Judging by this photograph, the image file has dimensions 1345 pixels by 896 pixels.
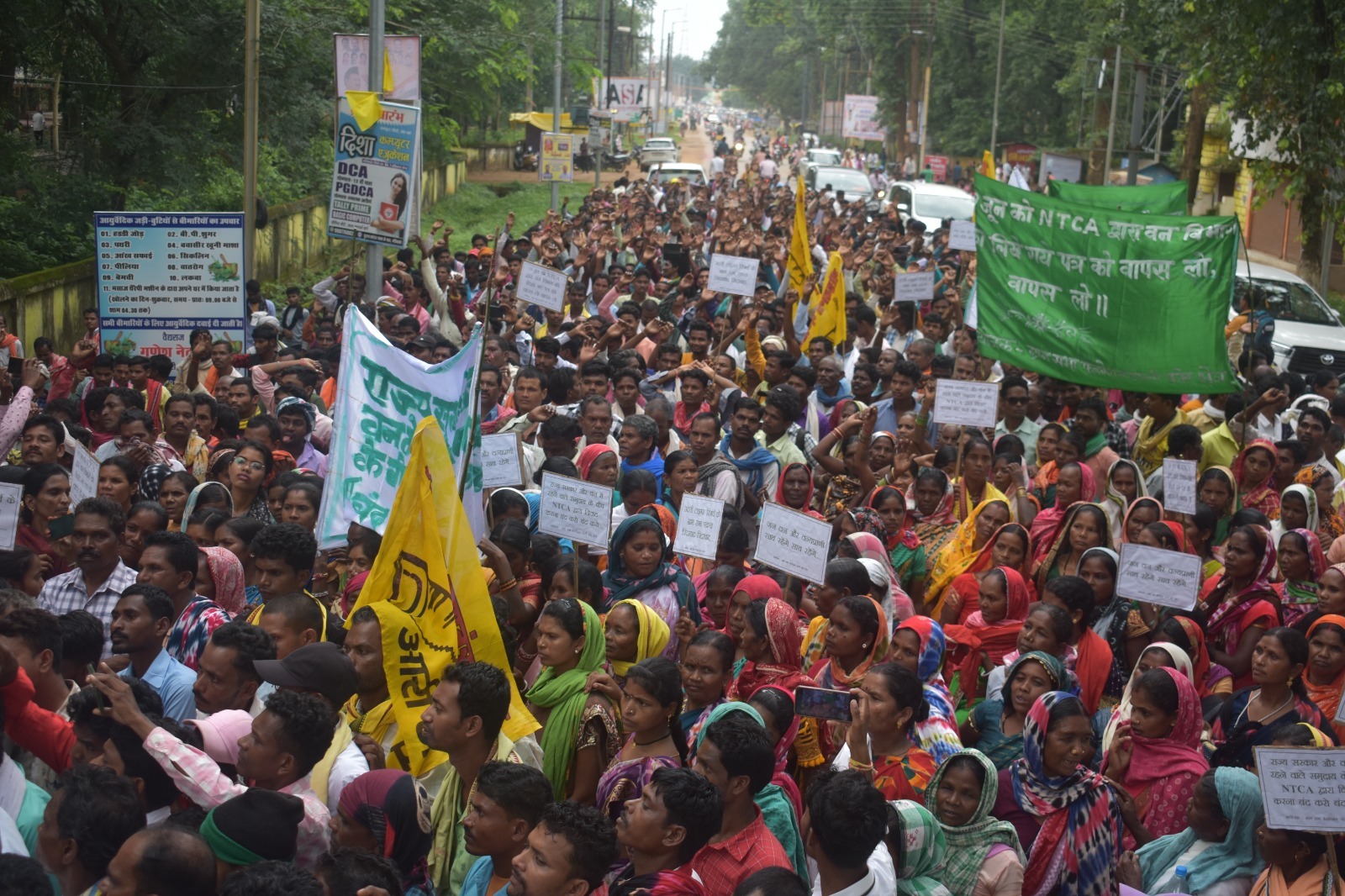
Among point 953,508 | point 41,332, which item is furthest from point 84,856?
point 41,332

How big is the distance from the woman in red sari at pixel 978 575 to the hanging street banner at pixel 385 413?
7.16 ft

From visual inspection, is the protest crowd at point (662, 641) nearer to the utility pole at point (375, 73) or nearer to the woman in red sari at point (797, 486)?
the woman in red sari at point (797, 486)

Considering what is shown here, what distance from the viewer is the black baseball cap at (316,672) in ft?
14.6

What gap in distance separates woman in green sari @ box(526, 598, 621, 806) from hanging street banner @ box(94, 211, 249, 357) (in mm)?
6406

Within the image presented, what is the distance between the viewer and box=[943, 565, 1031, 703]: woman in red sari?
6.18 metres

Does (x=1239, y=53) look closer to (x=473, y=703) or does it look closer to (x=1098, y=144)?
(x=473, y=703)

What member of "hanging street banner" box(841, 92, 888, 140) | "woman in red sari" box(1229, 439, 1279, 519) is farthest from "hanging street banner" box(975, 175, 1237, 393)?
"hanging street banner" box(841, 92, 888, 140)

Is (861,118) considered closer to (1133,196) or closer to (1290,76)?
(1290,76)

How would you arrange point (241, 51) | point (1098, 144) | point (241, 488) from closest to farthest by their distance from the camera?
point (241, 488) → point (241, 51) → point (1098, 144)

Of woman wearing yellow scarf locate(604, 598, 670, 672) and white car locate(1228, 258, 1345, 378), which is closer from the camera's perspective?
woman wearing yellow scarf locate(604, 598, 670, 672)

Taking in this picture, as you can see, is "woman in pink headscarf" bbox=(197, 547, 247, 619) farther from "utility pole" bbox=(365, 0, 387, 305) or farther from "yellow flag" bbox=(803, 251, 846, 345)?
"utility pole" bbox=(365, 0, 387, 305)

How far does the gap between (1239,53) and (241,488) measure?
14.1m

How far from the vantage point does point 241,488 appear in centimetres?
720

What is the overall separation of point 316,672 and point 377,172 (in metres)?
8.48
